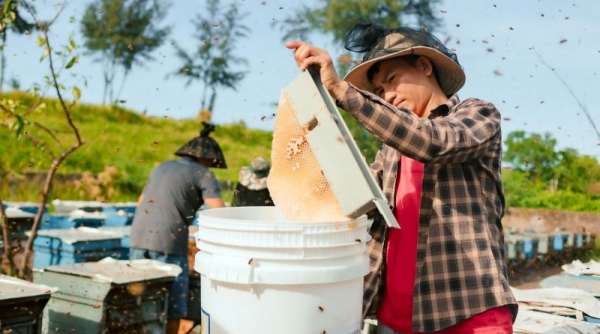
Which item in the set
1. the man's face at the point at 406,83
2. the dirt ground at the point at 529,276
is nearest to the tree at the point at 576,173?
the dirt ground at the point at 529,276

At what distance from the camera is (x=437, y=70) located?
206cm

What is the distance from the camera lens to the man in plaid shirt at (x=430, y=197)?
1.53m

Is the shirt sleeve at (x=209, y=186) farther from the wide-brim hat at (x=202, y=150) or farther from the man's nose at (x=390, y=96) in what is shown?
the man's nose at (x=390, y=96)

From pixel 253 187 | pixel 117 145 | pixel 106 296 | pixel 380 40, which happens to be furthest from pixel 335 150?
pixel 117 145

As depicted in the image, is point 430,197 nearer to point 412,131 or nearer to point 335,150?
point 412,131

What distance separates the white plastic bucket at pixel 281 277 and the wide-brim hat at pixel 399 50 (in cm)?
71

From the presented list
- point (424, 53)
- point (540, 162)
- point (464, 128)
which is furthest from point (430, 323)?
point (540, 162)

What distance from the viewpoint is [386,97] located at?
1.97m

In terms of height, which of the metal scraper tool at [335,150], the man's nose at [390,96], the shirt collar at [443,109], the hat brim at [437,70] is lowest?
the metal scraper tool at [335,150]

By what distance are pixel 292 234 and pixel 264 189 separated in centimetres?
484

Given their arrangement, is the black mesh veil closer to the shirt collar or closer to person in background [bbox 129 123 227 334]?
the shirt collar

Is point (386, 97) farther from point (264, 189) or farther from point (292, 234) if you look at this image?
point (264, 189)

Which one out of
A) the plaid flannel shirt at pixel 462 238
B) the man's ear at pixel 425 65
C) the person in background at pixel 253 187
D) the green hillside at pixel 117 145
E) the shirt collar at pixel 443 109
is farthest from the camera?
the green hillside at pixel 117 145

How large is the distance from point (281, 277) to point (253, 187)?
4.85 metres
